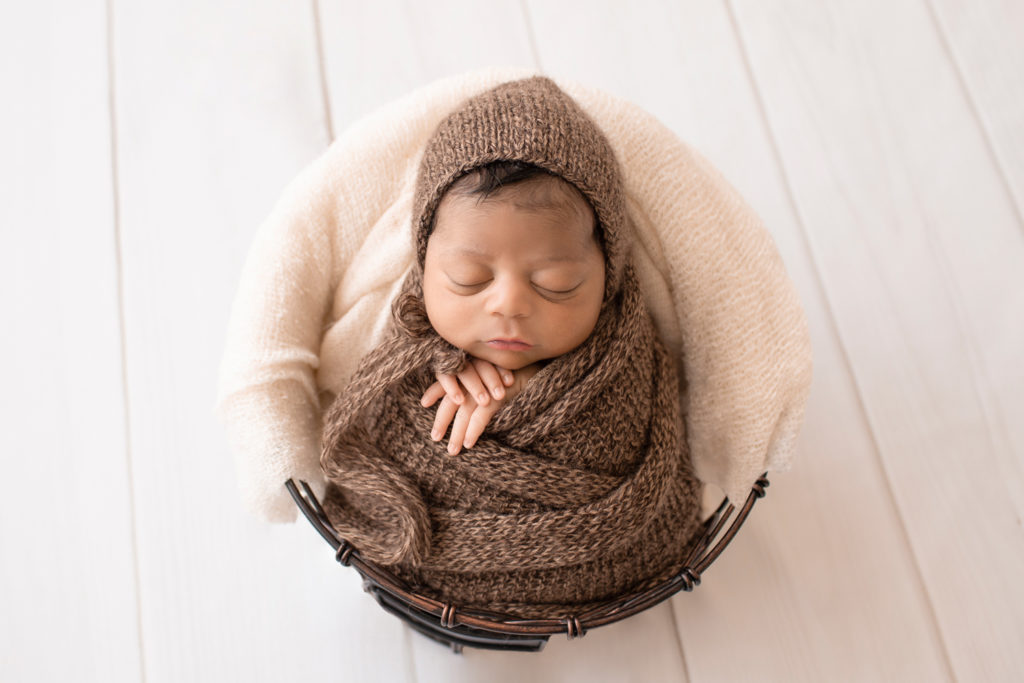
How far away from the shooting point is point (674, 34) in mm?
1536

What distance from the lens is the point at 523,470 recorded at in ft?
A: 3.23

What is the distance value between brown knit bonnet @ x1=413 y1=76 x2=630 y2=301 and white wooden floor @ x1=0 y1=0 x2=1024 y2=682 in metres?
0.50

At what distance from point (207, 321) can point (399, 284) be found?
39cm

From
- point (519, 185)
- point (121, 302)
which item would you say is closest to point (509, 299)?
point (519, 185)

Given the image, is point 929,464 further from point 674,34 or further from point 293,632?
point 293,632

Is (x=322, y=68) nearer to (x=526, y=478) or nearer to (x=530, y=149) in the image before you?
(x=530, y=149)

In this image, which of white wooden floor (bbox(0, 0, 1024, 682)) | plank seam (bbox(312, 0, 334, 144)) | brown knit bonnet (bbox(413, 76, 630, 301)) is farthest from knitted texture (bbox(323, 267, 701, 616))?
plank seam (bbox(312, 0, 334, 144))

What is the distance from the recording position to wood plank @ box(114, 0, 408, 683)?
1.21 meters

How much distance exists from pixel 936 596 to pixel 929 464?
205 millimetres

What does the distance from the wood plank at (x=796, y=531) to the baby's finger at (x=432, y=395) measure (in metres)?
0.53

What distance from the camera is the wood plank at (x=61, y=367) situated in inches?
47.3

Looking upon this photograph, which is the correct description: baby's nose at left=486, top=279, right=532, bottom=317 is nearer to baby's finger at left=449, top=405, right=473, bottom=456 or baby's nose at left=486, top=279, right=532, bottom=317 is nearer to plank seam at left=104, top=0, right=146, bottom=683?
baby's finger at left=449, top=405, right=473, bottom=456

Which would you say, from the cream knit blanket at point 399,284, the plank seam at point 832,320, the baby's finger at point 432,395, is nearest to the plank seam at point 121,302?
the cream knit blanket at point 399,284

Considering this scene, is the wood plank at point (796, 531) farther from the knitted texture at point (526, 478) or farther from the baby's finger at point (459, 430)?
the baby's finger at point (459, 430)
